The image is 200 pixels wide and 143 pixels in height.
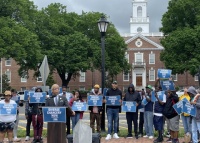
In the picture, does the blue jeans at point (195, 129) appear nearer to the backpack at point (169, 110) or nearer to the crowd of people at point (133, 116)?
the crowd of people at point (133, 116)

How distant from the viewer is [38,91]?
13672 millimetres

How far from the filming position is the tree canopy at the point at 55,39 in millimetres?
41603

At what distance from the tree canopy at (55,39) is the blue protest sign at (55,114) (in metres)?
30.8

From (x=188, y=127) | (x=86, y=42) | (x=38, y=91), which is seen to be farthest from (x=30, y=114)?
(x=86, y=42)

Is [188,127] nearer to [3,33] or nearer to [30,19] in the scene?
[3,33]

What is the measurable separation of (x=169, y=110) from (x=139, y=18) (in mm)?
102453

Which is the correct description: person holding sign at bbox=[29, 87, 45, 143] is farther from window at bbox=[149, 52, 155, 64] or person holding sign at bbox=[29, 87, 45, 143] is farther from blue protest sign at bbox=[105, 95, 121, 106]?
window at bbox=[149, 52, 155, 64]

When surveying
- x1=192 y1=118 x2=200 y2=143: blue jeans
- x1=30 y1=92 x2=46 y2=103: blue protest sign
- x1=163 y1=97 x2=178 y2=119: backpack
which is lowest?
x1=192 y1=118 x2=200 y2=143: blue jeans

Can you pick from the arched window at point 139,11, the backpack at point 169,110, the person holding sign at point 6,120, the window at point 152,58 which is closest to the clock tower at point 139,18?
the arched window at point 139,11

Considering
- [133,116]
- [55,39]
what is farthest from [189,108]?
[55,39]

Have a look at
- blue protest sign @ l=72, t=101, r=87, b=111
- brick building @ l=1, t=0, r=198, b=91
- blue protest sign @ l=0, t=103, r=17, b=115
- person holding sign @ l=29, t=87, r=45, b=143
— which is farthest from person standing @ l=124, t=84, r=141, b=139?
brick building @ l=1, t=0, r=198, b=91

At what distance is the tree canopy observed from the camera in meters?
41.6

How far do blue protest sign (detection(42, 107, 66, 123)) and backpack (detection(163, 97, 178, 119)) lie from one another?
434 centimetres

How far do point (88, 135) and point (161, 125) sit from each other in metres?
4.94
